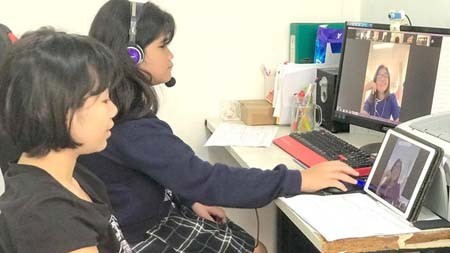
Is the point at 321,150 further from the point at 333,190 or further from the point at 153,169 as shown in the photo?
the point at 153,169

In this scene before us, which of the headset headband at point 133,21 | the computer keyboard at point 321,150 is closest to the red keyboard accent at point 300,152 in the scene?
the computer keyboard at point 321,150

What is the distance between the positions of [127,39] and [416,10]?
1.06 meters

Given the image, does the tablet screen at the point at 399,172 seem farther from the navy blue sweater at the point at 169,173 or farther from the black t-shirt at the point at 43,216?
the black t-shirt at the point at 43,216

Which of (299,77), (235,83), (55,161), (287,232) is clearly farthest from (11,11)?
(287,232)

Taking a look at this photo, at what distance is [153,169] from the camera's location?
1.40 metres

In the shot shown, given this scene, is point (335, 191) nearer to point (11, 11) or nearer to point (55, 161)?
point (55, 161)

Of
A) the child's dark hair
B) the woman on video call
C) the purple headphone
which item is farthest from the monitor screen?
the purple headphone

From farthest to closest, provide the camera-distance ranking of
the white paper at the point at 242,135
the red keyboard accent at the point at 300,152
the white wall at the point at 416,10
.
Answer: the white paper at the point at 242,135 → the white wall at the point at 416,10 → the red keyboard accent at the point at 300,152

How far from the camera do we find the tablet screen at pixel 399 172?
1238mm

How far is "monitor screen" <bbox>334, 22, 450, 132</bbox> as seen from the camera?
5.10 ft

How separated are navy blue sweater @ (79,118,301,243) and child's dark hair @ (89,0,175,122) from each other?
0.04m

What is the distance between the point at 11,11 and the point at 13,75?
1261 mm

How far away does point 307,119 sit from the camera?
2.11m

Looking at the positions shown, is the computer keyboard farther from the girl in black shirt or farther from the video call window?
the girl in black shirt
